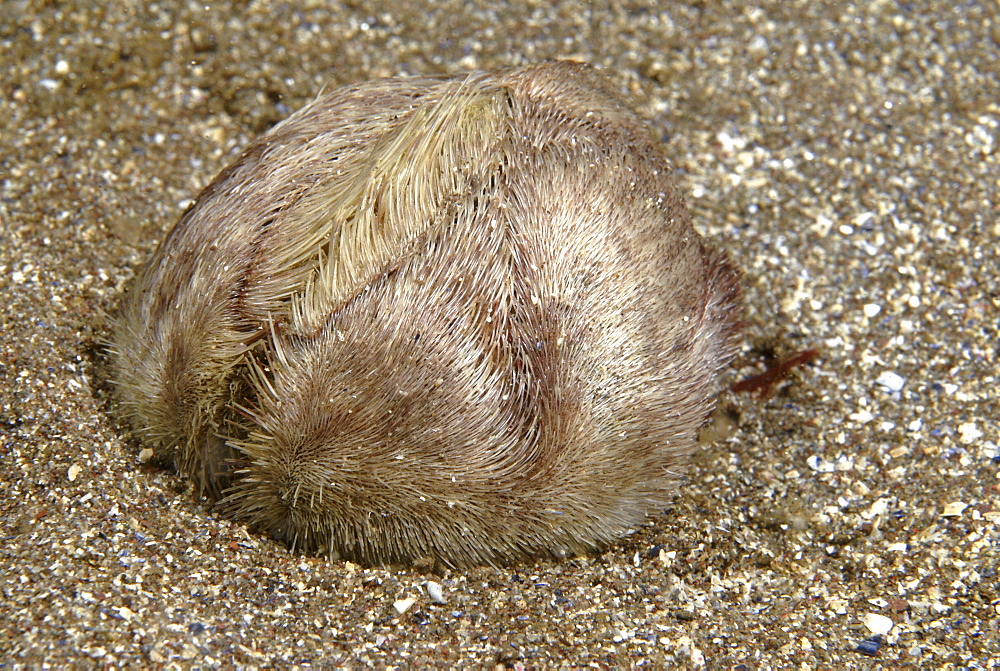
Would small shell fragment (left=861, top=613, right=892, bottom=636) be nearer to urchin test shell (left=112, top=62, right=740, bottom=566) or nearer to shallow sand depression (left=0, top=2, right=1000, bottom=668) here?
shallow sand depression (left=0, top=2, right=1000, bottom=668)

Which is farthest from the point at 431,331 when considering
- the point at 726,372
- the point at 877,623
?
the point at 877,623

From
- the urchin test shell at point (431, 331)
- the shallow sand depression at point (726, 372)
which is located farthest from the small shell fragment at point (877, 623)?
the urchin test shell at point (431, 331)

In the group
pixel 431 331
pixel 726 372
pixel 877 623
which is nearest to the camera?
pixel 431 331

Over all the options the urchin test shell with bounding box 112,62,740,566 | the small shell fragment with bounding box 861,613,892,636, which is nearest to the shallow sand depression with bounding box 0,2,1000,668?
the small shell fragment with bounding box 861,613,892,636

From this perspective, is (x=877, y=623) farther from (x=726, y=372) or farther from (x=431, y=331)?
(x=431, y=331)

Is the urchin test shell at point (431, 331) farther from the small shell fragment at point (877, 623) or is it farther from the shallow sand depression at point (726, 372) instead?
the small shell fragment at point (877, 623)

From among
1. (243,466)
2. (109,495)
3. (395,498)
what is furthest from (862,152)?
(109,495)
